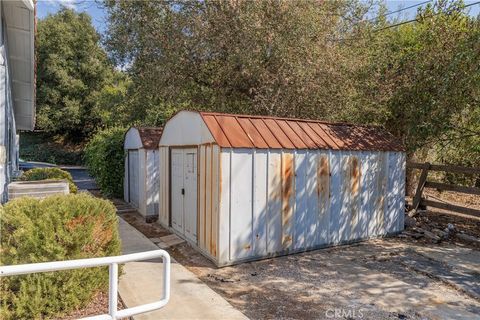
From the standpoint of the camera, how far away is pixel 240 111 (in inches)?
430

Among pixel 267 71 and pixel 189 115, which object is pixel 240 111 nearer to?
pixel 267 71

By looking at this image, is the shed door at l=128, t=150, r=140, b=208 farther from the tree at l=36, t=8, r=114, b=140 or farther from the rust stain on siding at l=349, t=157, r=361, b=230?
the tree at l=36, t=8, r=114, b=140

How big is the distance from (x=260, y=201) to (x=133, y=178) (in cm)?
640

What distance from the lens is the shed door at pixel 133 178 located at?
1080 cm

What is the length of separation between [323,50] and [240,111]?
121 inches

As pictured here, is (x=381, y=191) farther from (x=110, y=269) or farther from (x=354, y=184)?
(x=110, y=269)

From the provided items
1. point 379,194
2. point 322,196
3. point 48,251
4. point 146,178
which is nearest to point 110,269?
point 48,251

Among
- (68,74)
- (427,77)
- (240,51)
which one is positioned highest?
(68,74)

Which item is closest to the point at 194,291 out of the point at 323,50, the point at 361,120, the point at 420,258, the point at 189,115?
the point at 189,115

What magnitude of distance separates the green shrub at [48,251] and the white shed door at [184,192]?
2.84 m

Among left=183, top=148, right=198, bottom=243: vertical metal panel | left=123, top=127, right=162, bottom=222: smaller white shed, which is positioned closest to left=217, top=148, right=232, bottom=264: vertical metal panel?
left=183, top=148, right=198, bottom=243: vertical metal panel

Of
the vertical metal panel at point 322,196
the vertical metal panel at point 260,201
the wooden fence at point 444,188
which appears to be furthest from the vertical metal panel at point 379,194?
the vertical metal panel at point 260,201

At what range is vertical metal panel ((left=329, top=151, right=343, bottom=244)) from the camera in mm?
7008

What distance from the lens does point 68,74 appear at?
29375mm
